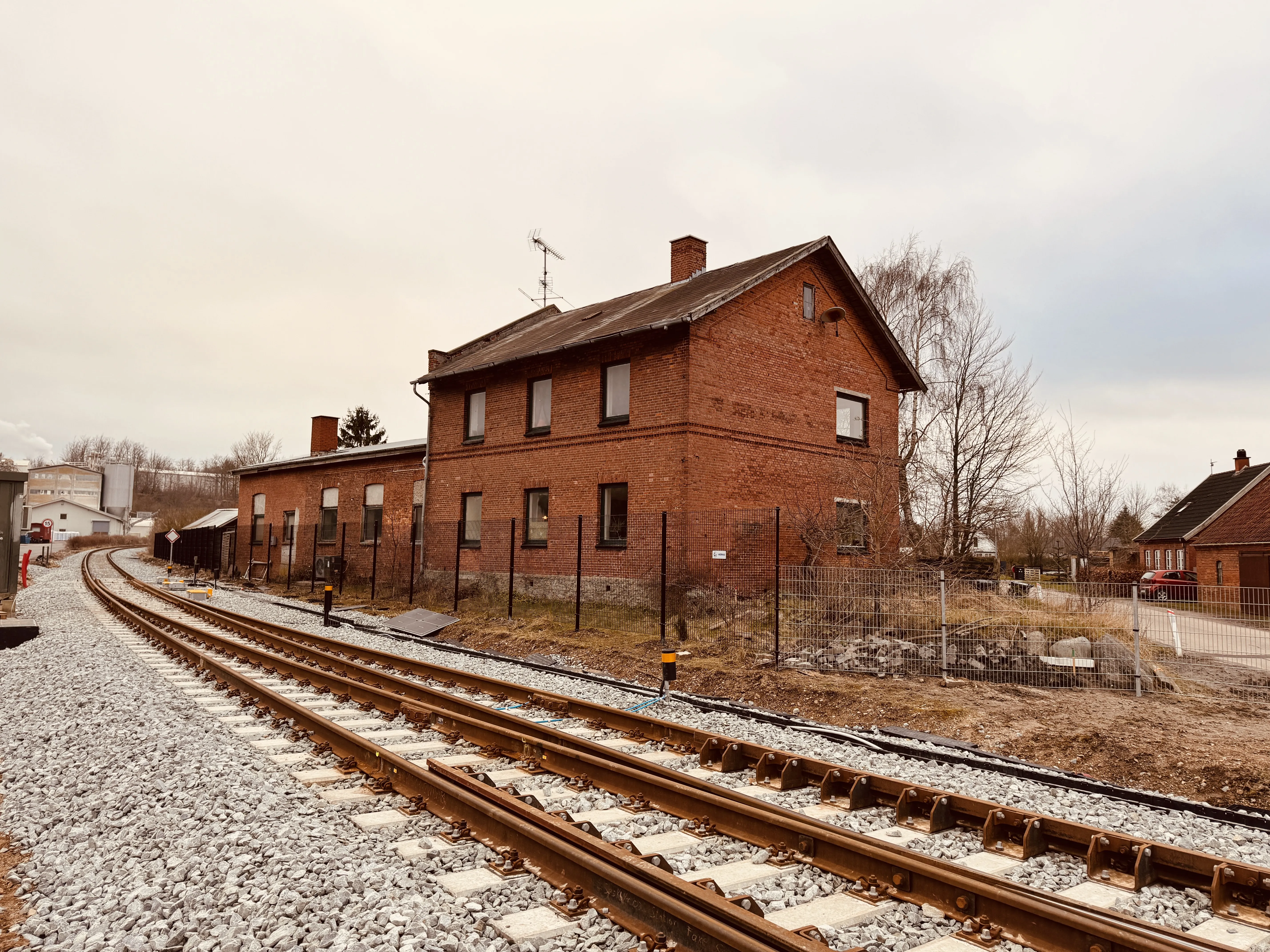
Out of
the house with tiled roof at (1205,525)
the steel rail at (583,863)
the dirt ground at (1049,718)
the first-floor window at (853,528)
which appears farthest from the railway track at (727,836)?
the house with tiled roof at (1205,525)

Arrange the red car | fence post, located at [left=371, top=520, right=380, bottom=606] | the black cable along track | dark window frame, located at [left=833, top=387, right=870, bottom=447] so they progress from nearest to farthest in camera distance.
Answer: the black cable along track < dark window frame, located at [left=833, top=387, right=870, bottom=447] < fence post, located at [left=371, top=520, right=380, bottom=606] < the red car

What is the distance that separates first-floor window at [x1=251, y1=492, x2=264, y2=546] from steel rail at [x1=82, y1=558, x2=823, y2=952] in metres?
33.1

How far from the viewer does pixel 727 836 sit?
5.13 metres

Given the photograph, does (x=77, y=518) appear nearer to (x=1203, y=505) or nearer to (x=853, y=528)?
(x=853, y=528)

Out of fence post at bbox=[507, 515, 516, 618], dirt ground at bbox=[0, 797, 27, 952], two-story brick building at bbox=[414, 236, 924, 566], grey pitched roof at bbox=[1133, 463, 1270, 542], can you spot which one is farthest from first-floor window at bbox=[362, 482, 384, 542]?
grey pitched roof at bbox=[1133, 463, 1270, 542]

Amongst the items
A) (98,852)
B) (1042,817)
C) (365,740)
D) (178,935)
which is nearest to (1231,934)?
(1042,817)

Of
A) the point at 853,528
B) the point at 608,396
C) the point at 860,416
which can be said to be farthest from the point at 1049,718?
the point at 860,416

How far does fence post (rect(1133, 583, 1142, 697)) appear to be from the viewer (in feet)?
35.1

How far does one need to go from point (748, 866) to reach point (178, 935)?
274 centimetres

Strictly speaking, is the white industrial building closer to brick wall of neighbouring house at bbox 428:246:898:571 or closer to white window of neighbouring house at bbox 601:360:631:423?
brick wall of neighbouring house at bbox 428:246:898:571

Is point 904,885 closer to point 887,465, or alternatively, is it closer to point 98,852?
point 98,852

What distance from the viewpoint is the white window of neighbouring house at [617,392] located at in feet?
63.5

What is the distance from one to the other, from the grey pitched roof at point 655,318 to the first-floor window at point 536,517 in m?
3.45

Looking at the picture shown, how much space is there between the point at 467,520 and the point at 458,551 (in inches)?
140
